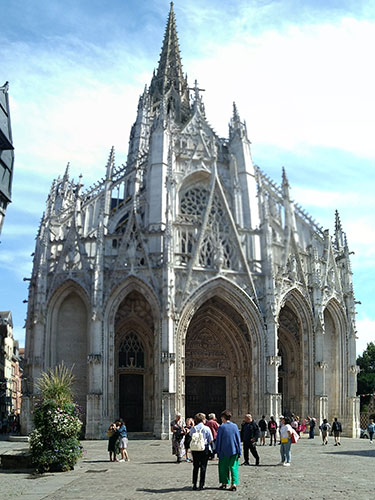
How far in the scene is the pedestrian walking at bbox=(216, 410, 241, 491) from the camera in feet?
39.6

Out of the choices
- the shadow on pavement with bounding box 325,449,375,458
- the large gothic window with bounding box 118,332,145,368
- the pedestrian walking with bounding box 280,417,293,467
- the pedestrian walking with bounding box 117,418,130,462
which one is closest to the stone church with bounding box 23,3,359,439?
the large gothic window with bounding box 118,332,145,368

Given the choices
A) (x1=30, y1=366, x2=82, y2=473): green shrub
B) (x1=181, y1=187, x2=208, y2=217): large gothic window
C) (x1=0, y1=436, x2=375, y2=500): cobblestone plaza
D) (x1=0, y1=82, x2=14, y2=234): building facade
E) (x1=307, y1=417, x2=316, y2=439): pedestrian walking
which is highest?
(x1=181, y1=187, x2=208, y2=217): large gothic window

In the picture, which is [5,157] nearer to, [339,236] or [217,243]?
[217,243]

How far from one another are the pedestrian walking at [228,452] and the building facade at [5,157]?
636 cm

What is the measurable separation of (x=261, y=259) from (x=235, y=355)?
17.9ft

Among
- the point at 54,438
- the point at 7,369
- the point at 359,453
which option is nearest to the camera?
the point at 54,438

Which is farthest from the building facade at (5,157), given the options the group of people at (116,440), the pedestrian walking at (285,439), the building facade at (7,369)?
the building facade at (7,369)

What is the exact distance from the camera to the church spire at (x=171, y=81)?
51.2m

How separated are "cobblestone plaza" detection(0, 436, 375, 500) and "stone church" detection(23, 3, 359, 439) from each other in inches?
436

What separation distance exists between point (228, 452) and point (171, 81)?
4506 centimetres

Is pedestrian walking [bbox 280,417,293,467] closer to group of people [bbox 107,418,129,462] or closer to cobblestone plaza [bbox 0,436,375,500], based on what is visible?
cobblestone plaza [bbox 0,436,375,500]

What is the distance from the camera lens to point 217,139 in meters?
39.2

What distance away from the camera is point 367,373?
59344 mm

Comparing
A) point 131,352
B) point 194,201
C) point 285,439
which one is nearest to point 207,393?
point 131,352
